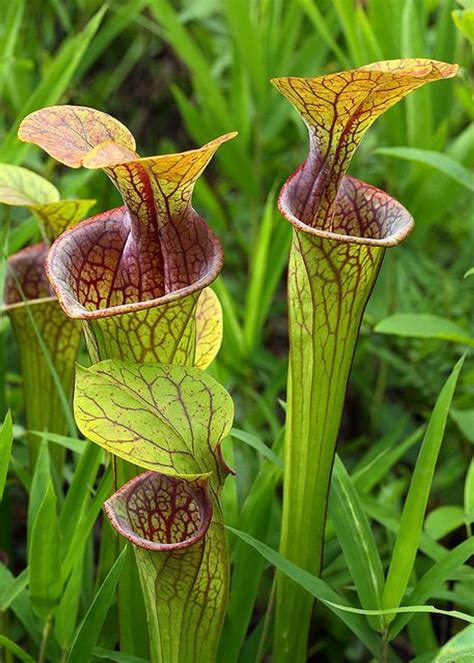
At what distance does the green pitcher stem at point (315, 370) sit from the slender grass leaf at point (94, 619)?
0.19 m

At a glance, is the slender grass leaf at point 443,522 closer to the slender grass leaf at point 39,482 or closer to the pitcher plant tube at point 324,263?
the pitcher plant tube at point 324,263

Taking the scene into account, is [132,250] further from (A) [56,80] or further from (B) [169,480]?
(A) [56,80]

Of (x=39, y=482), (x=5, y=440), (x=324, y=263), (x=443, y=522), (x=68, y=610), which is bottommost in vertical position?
(x=443, y=522)

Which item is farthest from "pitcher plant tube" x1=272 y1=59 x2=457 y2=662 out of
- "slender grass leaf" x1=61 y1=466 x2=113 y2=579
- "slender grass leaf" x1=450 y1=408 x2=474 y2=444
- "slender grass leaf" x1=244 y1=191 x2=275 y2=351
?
"slender grass leaf" x1=244 y1=191 x2=275 y2=351

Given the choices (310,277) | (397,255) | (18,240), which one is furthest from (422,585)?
(397,255)

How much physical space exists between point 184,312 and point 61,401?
0.47 meters

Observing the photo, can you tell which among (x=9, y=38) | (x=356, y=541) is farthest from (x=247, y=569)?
(x=9, y=38)

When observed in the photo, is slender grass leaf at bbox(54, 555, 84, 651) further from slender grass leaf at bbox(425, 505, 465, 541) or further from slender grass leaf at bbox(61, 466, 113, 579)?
slender grass leaf at bbox(425, 505, 465, 541)

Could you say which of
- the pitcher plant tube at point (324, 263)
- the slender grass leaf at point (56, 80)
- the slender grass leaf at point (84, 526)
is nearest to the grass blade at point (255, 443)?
the pitcher plant tube at point (324, 263)

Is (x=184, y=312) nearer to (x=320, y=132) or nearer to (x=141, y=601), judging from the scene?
(x=320, y=132)

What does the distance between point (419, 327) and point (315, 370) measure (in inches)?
17.8

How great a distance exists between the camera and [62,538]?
43.9 inches

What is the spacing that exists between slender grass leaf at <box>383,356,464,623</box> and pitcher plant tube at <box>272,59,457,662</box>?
0.28 ft

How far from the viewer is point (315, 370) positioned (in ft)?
3.20
